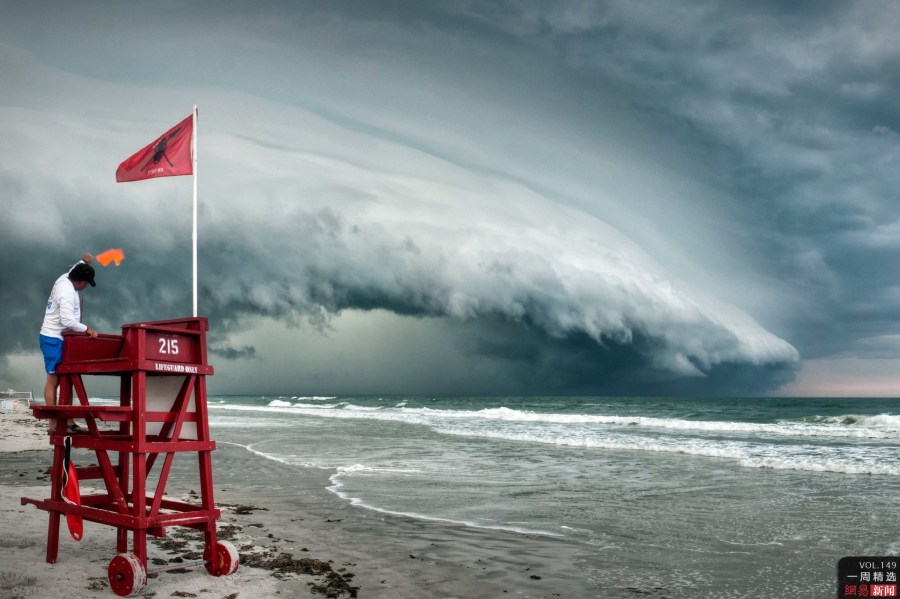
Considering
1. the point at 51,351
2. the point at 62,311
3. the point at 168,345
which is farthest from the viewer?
the point at 51,351

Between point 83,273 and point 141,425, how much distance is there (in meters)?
1.64

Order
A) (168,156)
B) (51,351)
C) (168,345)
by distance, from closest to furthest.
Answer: (168,345)
(51,351)
(168,156)

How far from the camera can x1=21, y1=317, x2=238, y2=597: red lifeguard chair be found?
5.60 metres

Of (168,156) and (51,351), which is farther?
(168,156)

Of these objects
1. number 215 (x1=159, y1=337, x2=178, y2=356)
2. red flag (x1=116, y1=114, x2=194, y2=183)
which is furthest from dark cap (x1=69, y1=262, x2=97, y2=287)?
red flag (x1=116, y1=114, x2=194, y2=183)

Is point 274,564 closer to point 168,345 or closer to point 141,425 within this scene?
point 141,425

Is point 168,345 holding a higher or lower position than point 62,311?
lower

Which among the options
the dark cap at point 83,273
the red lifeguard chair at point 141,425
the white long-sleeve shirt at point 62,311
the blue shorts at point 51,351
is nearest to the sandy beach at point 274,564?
the red lifeguard chair at point 141,425

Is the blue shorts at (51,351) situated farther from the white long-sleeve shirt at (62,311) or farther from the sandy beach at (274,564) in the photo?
the sandy beach at (274,564)

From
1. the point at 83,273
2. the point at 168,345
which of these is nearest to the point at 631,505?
the point at 168,345

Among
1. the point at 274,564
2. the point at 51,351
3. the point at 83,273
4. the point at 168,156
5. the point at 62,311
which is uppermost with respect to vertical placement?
the point at 168,156

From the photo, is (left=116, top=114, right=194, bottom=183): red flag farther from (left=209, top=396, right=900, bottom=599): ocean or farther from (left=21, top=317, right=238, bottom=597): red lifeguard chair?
(left=209, top=396, right=900, bottom=599): ocean

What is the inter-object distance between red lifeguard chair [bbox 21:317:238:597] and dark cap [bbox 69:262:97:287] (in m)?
0.51

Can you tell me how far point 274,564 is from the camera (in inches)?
265
